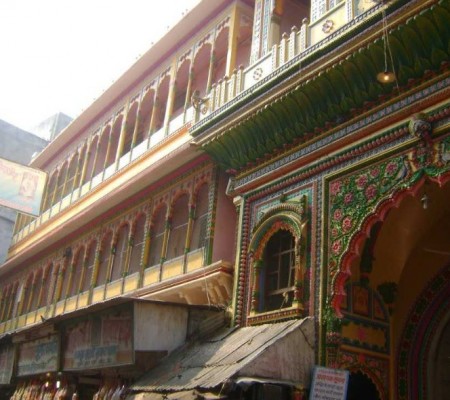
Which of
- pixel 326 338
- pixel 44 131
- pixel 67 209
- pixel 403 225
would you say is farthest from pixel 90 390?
pixel 44 131

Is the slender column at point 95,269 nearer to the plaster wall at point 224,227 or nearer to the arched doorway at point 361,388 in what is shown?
the plaster wall at point 224,227

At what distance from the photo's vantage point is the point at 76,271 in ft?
52.6

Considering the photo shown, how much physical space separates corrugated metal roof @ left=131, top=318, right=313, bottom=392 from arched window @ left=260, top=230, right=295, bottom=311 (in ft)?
1.81

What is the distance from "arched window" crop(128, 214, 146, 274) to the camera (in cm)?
1302

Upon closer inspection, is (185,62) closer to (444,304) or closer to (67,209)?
(67,209)

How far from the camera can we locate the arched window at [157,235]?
12375 mm

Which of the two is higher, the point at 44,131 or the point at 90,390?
the point at 44,131

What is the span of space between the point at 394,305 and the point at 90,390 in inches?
279

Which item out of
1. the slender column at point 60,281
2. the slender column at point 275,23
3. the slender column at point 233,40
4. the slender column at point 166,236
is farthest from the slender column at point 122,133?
the slender column at point 275,23

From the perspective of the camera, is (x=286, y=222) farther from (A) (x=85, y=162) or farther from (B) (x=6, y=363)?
(A) (x=85, y=162)

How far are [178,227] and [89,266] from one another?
14.6 feet

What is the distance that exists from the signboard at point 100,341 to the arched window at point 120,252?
2638 mm

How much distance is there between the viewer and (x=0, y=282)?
22.0m

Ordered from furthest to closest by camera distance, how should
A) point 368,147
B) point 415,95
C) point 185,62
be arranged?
1. point 185,62
2. point 368,147
3. point 415,95
